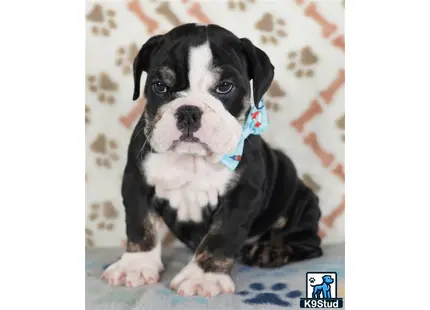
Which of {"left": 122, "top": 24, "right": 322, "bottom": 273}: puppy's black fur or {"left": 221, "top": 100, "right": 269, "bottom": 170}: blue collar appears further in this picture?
{"left": 221, "top": 100, "right": 269, "bottom": 170}: blue collar

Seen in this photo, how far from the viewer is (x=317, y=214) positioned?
3.31m

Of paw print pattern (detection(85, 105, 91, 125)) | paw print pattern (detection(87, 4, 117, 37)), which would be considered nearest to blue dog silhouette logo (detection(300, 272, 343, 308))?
paw print pattern (detection(85, 105, 91, 125))

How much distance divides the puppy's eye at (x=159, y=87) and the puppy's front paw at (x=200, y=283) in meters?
0.79

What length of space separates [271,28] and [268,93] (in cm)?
35

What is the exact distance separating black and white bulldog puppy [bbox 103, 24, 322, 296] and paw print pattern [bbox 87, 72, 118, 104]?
1.20 ft

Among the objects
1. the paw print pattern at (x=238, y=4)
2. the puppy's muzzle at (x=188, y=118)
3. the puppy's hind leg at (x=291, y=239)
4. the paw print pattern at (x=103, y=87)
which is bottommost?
the puppy's hind leg at (x=291, y=239)

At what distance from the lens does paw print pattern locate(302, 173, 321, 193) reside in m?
3.40

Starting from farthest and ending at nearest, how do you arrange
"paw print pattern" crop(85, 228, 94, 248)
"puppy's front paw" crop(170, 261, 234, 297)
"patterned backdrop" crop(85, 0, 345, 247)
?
"patterned backdrop" crop(85, 0, 345, 247), "paw print pattern" crop(85, 228, 94, 248), "puppy's front paw" crop(170, 261, 234, 297)

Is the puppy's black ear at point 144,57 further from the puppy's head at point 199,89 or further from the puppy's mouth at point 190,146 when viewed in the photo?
the puppy's mouth at point 190,146

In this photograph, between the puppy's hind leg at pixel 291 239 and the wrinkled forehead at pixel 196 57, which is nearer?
the wrinkled forehead at pixel 196 57

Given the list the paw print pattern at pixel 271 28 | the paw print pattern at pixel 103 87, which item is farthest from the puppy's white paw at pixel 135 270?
the paw print pattern at pixel 271 28

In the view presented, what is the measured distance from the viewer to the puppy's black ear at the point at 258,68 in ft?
9.14

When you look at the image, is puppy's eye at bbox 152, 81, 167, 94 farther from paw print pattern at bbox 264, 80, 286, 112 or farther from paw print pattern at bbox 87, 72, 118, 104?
paw print pattern at bbox 264, 80, 286, 112

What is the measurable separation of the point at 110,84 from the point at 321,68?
A: 109cm
